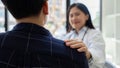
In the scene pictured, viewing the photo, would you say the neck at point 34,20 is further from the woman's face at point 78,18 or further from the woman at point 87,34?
the woman's face at point 78,18

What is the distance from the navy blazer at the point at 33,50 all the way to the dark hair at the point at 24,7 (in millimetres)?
41

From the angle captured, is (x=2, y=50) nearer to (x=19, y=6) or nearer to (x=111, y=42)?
(x=19, y=6)

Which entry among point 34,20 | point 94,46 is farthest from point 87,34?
point 34,20

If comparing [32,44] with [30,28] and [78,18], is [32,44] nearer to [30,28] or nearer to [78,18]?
[30,28]

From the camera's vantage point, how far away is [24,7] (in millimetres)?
772

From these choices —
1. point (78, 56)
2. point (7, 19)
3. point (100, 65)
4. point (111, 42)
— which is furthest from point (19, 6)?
point (7, 19)

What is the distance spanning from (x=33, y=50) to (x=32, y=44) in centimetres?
2

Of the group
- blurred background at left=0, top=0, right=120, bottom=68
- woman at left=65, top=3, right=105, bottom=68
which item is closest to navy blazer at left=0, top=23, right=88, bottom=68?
woman at left=65, top=3, right=105, bottom=68

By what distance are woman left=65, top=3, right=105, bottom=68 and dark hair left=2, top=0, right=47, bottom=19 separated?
0.62 meters

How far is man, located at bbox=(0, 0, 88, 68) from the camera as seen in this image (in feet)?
2.49

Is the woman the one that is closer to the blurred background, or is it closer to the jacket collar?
the jacket collar

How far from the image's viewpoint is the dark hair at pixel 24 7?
0.77 meters

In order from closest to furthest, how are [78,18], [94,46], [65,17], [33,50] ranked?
[33,50], [94,46], [78,18], [65,17]

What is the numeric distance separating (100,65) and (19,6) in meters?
0.88
